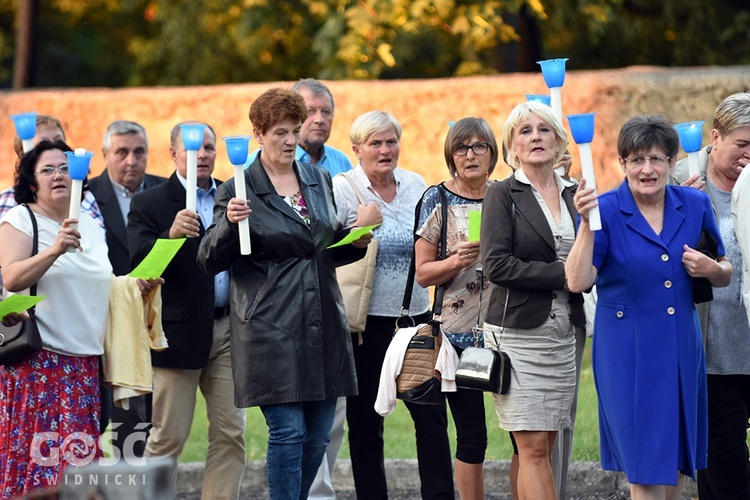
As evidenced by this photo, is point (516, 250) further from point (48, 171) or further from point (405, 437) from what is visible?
point (405, 437)

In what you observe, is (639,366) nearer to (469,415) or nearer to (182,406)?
(469,415)

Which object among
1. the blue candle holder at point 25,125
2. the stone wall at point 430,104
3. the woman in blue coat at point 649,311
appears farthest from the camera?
the stone wall at point 430,104

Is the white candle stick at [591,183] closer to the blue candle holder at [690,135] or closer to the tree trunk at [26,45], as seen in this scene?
the blue candle holder at [690,135]

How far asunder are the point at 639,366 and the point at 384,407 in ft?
4.46

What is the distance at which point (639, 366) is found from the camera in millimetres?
4949

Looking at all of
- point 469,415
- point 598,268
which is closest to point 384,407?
point 469,415

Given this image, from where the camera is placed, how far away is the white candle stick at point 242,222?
17.8 ft

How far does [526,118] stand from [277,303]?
4.76 ft

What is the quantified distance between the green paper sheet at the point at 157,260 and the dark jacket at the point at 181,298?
0.51 m

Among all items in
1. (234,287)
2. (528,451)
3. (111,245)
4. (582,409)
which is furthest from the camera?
(582,409)

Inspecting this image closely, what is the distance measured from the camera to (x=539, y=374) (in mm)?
5328

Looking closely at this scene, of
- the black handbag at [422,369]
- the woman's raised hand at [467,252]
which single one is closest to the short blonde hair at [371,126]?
the woman's raised hand at [467,252]

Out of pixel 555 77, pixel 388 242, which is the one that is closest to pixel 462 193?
pixel 388 242

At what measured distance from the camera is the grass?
779 cm
